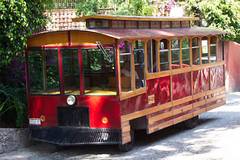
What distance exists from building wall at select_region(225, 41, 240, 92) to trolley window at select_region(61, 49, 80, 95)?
1124 centimetres

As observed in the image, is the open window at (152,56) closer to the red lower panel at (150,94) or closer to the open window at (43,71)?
the red lower panel at (150,94)

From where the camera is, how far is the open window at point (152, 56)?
10.9m

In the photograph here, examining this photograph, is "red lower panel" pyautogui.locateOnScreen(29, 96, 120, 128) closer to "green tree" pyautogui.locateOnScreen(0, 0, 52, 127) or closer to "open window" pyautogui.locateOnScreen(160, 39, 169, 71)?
"green tree" pyautogui.locateOnScreen(0, 0, 52, 127)

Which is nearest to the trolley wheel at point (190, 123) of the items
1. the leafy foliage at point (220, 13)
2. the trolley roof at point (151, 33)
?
the trolley roof at point (151, 33)

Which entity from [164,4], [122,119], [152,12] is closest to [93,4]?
[152,12]

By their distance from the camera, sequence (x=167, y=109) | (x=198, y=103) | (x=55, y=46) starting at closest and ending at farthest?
Answer: (x=55, y=46) < (x=167, y=109) < (x=198, y=103)

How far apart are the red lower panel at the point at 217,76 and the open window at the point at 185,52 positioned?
1.45m

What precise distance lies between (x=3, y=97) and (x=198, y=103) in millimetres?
4684

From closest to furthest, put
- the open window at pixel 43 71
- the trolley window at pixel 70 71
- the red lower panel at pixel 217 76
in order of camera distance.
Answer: the trolley window at pixel 70 71 < the open window at pixel 43 71 < the red lower panel at pixel 217 76

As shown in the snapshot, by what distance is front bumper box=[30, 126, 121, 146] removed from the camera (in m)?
9.71

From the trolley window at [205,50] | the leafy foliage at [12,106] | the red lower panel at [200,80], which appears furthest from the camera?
the trolley window at [205,50]

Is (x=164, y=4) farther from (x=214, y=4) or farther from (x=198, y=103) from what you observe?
(x=198, y=103)

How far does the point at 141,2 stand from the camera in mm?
15766

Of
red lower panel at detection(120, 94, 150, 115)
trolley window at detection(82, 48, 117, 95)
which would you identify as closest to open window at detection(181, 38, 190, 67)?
red lower panel at detection(120, 94, 150, 115)
